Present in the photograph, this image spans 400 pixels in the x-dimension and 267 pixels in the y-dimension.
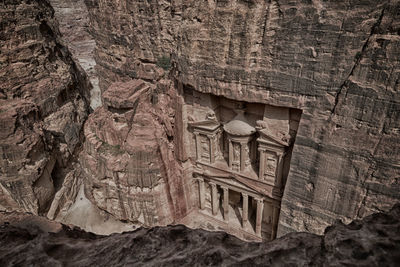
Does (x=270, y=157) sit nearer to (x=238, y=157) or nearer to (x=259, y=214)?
(x=238, y=157)

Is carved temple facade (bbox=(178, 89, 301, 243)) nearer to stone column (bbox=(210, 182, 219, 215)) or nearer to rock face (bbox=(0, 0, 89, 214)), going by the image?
stone column (bbox=(210, 182, 219, 215))

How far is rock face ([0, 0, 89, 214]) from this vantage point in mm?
10977

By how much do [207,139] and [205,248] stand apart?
8.90m

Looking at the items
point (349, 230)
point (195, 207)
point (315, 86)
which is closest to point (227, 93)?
point (315, 86)

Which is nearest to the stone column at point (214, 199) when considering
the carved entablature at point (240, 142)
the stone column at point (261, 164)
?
the carved entablature at point (240, 142)

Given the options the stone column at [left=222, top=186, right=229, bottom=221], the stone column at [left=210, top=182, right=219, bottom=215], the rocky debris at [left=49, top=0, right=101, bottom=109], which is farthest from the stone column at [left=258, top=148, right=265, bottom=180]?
the rocky debris at [left=49, top=0, right=101, bottom=109]

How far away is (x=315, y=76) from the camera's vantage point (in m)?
7.78

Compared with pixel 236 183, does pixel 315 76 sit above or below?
above

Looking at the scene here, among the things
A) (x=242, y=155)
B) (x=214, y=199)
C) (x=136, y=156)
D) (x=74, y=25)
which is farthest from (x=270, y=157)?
(x=74, y=25)

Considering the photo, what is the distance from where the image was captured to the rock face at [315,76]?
7.00 m

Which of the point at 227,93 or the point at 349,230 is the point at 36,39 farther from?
the point at 349,230

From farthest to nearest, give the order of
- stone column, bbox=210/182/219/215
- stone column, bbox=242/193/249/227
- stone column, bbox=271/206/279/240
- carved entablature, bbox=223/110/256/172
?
stone column, bbox=210/182/219/215 < stone column, bbox=242/193/249/227 < stone column, bbox=271/206/279/240 < carved entablature, bbox=223/110/256/172

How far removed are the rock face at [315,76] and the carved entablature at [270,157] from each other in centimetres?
81

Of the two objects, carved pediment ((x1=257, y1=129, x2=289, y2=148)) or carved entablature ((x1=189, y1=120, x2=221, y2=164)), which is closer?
carved pediment ((x1=257, y1=129, x2=289, y2=148))
